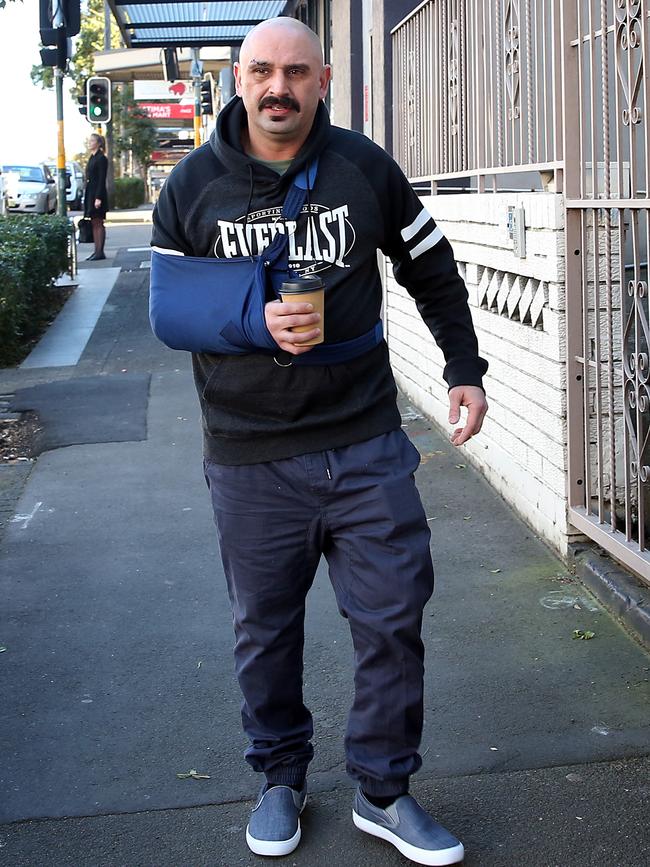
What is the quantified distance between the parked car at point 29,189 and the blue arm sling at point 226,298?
119 feet

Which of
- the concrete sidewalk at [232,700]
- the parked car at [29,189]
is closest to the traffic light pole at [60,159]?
the concrete sidewalk at [232,700]

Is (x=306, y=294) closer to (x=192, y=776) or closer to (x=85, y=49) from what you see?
(x=192, y=776)

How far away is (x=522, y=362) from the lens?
6102 mm

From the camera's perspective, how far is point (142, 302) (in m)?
15.6

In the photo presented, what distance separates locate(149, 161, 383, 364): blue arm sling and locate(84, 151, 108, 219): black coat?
57.0 feet

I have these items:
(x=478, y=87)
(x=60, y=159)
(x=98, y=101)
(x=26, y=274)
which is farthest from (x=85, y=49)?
(x=478, y=87)

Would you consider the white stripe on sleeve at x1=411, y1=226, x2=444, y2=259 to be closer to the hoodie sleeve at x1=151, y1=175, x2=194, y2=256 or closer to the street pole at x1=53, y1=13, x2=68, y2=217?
the hoodie sleeve at x1=151, y1=175, x2=194, y2=256

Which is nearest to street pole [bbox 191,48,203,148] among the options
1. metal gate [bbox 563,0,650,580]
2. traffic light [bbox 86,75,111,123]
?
traffic light [bbox 86,75,111,123]

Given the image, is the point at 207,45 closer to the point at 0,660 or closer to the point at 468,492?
the point at 468,492

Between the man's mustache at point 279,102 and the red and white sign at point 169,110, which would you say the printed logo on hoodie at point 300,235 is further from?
the red and white sign at point 169,110

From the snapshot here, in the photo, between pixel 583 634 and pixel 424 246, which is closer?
pixel 424 246

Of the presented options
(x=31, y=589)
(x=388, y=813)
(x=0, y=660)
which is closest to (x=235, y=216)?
(x=388, y=813)

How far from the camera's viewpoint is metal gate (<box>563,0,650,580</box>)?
4.59 metres

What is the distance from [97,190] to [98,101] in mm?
3620
